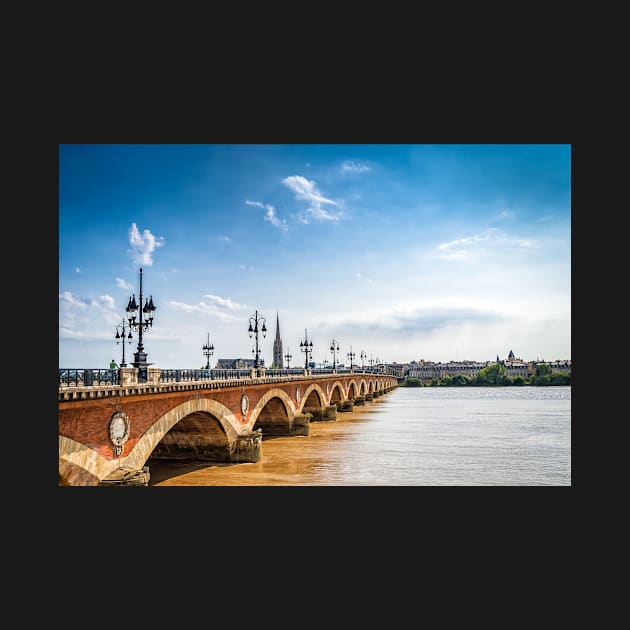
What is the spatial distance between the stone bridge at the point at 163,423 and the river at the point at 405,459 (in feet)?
2.98

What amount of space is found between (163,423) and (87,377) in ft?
14.4

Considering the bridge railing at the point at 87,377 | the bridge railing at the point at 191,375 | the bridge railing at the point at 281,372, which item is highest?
the bridge railing at the point at 87,377

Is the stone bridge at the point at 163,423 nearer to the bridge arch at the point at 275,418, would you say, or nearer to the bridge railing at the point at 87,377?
the bridge arch at the point at 275,418

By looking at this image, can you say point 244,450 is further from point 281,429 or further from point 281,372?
point 281,372

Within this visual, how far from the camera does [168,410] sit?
659 inches

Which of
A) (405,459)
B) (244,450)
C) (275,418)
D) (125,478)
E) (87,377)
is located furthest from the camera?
(275,418)

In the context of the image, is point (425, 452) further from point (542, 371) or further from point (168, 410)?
point (542, 371)

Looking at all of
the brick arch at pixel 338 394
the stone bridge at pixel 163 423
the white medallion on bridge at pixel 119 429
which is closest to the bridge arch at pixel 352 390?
the brick arch at pixel 338 394

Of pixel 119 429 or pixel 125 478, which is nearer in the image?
pixel 125 478

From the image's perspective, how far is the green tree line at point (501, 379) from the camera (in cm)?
9751

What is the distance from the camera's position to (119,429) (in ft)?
45.4

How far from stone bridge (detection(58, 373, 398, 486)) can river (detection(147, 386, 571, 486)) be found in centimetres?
91

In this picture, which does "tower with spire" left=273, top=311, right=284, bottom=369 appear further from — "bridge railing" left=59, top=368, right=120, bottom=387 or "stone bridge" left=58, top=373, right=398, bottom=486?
"bridge railing" left=59, top=368, right=120, bottom=387

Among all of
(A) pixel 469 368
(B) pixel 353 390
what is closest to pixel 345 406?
(B) pixel 353 390
